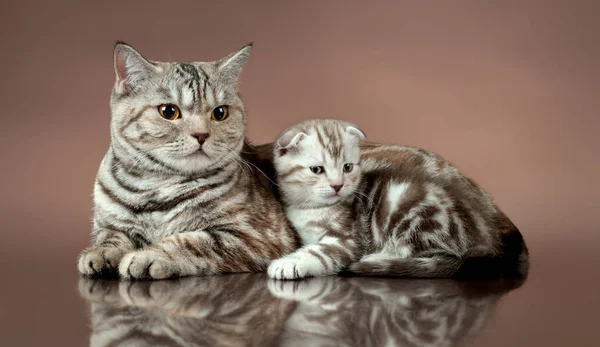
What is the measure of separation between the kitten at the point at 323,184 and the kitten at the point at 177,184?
0.14 metres

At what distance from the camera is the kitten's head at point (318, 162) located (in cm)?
321

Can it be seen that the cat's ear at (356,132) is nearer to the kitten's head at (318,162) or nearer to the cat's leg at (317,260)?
the kitten's head at (318,162)

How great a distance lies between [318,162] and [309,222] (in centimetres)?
30

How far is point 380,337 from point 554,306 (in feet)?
2.91

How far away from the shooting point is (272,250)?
10.4ft

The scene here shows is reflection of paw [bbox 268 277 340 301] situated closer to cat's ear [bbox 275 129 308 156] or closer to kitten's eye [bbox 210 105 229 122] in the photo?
cat's ear [bbox 275 129 308 156]

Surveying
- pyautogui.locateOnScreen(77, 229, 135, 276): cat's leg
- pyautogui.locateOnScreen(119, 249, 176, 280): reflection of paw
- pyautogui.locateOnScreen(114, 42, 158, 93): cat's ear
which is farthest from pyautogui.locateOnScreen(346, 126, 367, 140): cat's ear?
pyautogui.locateOnScreen(77, 229, 135, 276): cat's leg

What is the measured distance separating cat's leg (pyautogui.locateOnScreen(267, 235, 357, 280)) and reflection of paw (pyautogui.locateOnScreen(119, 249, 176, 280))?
47 cm

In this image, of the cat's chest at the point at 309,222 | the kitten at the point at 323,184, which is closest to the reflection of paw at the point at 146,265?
the kitten at the point at 323,184

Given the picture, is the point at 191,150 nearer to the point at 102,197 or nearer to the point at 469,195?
the point at 102,197

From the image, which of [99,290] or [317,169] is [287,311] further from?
[317,169]

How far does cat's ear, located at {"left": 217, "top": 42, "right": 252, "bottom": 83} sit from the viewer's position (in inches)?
127

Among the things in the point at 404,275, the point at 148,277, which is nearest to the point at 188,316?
the point at 148,277

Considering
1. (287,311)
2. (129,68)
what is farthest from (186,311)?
(129,68)
